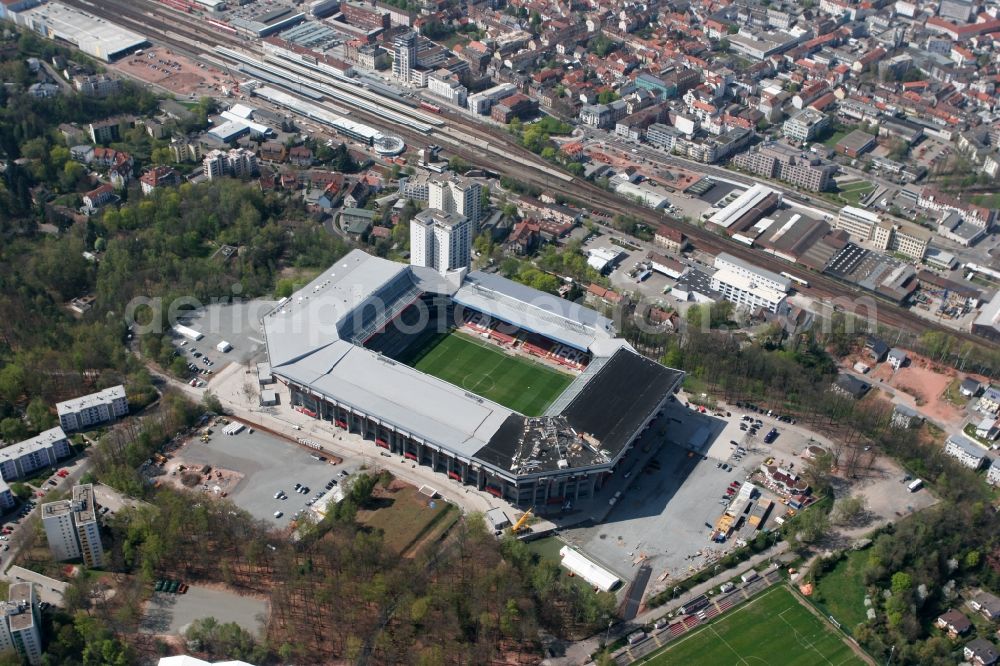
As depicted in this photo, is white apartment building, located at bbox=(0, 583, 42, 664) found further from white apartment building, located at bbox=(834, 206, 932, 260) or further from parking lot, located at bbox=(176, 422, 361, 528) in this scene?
white apartment building, located at bbox=(834, 206, 932, 260)

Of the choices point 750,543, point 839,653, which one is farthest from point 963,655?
point 750,543

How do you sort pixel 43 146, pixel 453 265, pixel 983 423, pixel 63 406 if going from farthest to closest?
pixel 43 146 → pixel 453 265 → pixel 983 423 → pixel 63 406

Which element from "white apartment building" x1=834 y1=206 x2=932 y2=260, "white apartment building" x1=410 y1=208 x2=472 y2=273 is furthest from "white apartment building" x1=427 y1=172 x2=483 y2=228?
"white apartment building" x1=834 y1=206 x2=932 y2=260

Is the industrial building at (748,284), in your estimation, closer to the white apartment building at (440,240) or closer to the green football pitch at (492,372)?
the green football pitch at (492,372)

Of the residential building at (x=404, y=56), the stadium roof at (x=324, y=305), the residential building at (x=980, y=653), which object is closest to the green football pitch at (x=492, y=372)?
the stadium roof at (x=324, y=305)

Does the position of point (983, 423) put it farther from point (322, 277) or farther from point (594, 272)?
point (322, 277)
